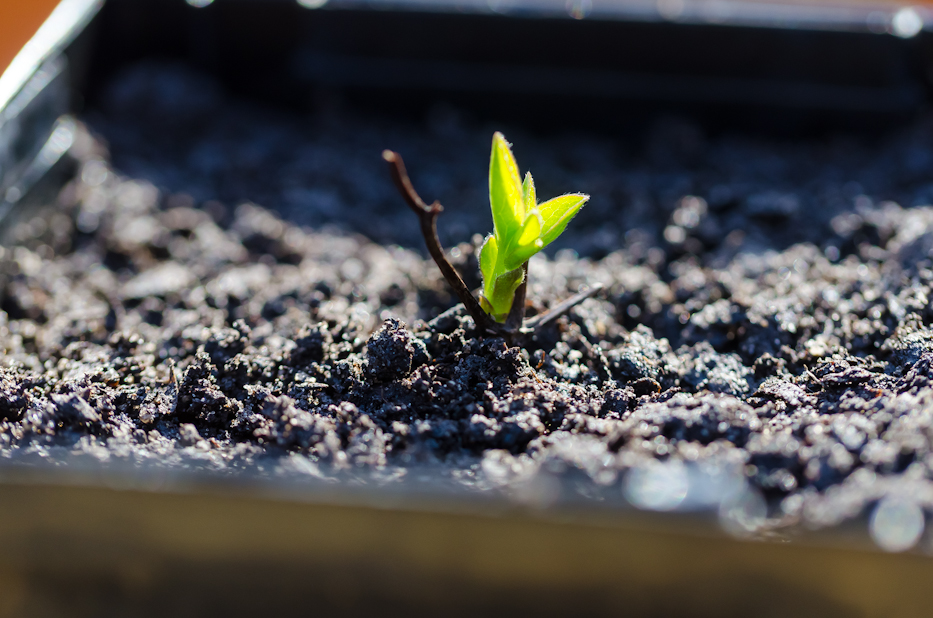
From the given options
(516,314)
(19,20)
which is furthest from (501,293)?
(19,20)

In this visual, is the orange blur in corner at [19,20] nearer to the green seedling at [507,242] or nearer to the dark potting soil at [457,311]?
the dark potting soil at [457,311]

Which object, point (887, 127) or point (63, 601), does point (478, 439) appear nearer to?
point (63, 601)

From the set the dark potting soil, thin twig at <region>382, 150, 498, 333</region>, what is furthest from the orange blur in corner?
thin twig at <region>382, 150, 498, 333</region>

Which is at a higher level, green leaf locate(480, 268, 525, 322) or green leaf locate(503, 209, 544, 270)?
green leaf locate(503, 209, 544, 270)

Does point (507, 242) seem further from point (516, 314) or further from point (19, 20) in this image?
point (19, 20)

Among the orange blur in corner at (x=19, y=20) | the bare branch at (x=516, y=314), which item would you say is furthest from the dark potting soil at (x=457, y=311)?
the orange blur in corner at (x=19, y=20)

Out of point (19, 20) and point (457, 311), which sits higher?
point (19, 20)

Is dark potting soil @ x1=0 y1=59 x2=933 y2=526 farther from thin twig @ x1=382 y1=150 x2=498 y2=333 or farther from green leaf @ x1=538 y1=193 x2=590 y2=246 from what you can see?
green leaf @ x1=538 y1=193 x2=590 y2=246
